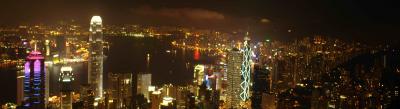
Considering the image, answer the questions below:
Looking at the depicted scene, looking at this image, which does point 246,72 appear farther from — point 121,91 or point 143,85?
point 143,85

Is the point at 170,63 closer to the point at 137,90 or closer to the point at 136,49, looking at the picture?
the point at 136,49

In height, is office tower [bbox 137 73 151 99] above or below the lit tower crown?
below

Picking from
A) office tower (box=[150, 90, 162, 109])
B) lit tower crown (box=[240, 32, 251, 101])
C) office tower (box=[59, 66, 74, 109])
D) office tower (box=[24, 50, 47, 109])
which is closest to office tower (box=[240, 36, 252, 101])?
lit tower crown (box=[240, 32, 251, 101])

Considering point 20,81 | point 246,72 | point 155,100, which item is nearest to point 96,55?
point 155,100

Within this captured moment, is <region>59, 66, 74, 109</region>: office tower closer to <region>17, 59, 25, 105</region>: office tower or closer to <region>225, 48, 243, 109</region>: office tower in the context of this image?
<region>17, 59, 25, 105</region>: office tower

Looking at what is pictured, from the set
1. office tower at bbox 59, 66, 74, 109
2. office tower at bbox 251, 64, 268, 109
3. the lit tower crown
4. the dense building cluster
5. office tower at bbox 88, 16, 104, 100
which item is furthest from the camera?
office tower at bbox 88, 16, 104, 100

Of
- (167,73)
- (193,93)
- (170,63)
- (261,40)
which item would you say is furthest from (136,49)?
(261,40)
